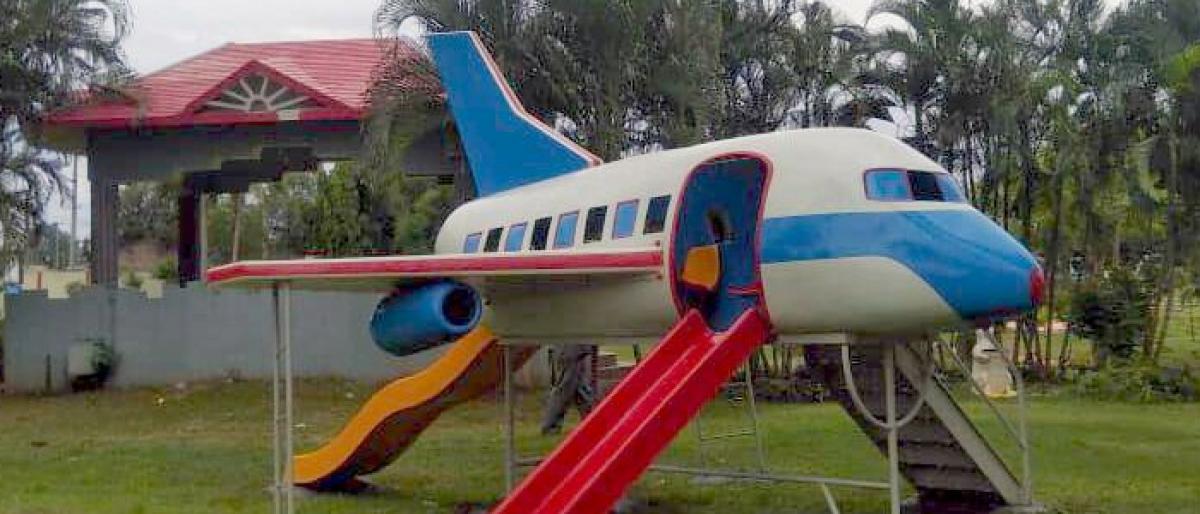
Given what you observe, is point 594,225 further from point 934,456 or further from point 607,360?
point 607,360

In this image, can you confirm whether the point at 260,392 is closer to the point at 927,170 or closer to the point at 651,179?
the point at 651,179

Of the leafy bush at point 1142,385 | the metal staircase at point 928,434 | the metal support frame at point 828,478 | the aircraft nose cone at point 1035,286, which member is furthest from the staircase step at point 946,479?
the leafy bush at point 1142,385

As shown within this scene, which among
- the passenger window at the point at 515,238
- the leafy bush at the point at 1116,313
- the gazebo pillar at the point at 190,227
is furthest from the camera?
the gazebo pillar at the point at 190,227

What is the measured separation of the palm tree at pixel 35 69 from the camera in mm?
25234

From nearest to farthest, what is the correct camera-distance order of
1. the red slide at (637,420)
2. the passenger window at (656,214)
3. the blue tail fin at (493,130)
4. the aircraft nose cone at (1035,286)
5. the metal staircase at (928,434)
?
the red slide at (637,420), the aircraft nose cone at (1035,286), the passenger window at (656,214), the metal staircase at (928,434), the blue tail fin at (493,130)

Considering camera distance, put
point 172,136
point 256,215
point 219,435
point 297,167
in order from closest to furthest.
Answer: point 219,435 → point 172,136 → point 297,167 → point 256,215

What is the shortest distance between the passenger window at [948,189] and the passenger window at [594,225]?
3.12 m

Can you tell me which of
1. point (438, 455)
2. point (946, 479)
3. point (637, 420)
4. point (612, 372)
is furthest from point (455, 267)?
point (612, 372)

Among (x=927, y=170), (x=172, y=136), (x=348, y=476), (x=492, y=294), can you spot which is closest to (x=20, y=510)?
(x=348, y=476)

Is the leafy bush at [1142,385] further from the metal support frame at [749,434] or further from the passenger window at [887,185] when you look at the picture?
the passenger window at [887,185]

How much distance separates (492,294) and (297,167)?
17469 mm

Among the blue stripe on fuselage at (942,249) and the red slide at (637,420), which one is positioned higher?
the blue stripe on fuselage at (942,249)

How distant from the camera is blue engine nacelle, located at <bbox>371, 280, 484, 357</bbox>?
42.4ft

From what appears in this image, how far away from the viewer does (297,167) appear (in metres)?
30.7
